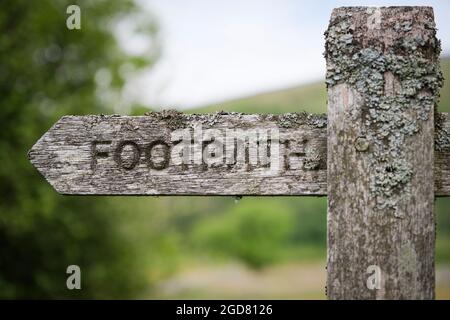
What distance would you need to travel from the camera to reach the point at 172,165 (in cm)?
191

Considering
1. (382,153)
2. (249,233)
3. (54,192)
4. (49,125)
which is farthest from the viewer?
(249,233)

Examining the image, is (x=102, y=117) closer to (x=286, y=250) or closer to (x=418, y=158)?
(x=418, y=158)

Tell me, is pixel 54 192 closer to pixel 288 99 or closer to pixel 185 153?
pixel 185 153

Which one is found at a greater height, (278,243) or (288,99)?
(288,99)

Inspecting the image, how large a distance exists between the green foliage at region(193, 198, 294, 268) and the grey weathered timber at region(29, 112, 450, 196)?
104 ft

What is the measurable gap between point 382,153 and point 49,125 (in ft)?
26.3

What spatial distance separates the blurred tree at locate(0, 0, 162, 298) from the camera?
8.33 metres

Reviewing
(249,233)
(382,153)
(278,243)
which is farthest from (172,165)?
(278,243)

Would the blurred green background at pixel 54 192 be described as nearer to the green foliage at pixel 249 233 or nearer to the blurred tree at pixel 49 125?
the blurred tree at pixel 49 125

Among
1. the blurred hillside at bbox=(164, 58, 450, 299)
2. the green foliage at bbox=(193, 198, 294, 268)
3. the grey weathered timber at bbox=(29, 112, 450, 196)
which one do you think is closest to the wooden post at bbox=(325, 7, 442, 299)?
the grey weathered timber at bbox=(29, 112, 450, 196)

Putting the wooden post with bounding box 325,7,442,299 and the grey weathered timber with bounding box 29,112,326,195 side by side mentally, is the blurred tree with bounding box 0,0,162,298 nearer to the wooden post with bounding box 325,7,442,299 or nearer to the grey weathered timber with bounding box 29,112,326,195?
the grey weathered timber with bounding box 29,112,326,195

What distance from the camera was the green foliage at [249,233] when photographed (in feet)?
112

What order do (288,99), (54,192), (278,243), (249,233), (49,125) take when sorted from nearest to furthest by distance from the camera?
1. (54,192)
2. (49,125)
3. (249,233)
4. (278,243)
5. (288,99)
